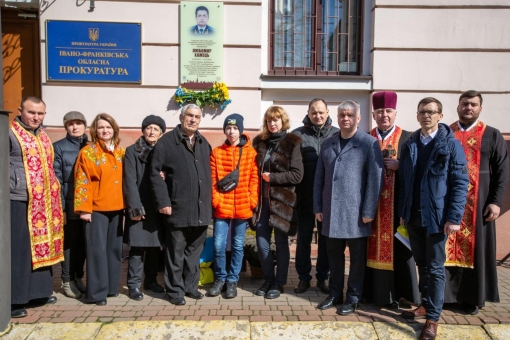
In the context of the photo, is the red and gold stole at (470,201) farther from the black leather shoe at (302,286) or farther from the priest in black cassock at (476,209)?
the black leather shoe at (302,286)

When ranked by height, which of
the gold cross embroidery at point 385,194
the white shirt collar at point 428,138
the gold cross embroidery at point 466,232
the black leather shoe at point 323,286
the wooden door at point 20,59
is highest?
the wooden door at point 20,59

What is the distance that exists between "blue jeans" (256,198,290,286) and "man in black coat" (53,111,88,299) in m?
1.85

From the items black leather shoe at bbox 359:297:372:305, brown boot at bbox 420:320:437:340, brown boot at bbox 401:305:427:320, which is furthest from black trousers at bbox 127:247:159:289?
brown boot at bbox 420:320:437:340

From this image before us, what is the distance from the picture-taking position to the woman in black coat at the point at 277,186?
4.33m

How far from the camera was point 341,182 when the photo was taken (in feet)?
13.1

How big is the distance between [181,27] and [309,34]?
6.38 ft

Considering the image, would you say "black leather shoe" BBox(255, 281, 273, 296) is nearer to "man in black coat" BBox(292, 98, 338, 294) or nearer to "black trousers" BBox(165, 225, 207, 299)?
"man in black coat" BBox(292, 98, 338, 294)

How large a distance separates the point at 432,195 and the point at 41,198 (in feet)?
11.5

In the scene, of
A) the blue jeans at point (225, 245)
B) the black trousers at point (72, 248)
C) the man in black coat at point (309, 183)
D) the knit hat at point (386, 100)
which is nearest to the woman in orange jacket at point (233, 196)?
the blue jeans at point (225, 245)

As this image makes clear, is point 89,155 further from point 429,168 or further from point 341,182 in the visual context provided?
point 429,168

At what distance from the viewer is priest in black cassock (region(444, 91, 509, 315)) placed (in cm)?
409

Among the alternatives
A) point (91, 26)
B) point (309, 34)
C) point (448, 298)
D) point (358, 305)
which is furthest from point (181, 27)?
point (448, 298)

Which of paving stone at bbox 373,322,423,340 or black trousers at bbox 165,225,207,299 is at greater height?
black trousers at bbox 165,225,207,299

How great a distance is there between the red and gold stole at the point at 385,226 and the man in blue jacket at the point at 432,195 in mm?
175
